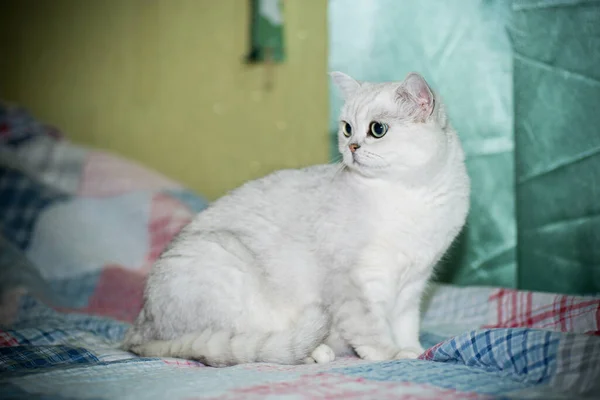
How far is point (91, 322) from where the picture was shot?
2473 millimetres

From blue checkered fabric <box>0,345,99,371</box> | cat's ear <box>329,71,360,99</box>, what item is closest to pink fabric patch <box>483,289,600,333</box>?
cat's ear <box>329,71,360,99</box>

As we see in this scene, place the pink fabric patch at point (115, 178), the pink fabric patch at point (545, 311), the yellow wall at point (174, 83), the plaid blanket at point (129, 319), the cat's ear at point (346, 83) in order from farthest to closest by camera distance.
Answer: the pink fabric patch at point (115, 178) < the yellow wall at point (174, 83) < the cat's ear at point (346, 83) < the pink fabric patch at point (545, 311) < the plaid blanket at point (129, 319)

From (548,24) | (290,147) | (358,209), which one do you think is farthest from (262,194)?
(548,24)

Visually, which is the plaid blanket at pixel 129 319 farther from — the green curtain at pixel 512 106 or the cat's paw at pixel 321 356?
the green curtain at pixel 512 106

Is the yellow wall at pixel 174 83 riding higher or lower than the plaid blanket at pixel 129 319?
higher

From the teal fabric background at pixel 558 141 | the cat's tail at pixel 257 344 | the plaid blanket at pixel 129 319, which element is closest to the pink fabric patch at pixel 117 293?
the plaid blanket at pixel 129 319

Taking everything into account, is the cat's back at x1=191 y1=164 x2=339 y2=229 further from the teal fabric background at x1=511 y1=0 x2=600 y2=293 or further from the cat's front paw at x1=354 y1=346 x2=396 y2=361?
the teal fabric background at x1=511 y1=0 x2=600 y2=293

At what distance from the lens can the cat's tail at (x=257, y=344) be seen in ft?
5.85

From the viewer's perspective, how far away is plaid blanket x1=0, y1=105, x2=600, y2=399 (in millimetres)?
1535

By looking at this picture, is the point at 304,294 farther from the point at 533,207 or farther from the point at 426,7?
the point at 426,7

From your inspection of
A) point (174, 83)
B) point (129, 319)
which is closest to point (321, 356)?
point (129, 319)

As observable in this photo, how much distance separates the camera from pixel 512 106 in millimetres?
2516

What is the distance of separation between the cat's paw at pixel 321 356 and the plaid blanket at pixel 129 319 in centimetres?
3

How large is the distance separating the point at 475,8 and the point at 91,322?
1.83 meters
